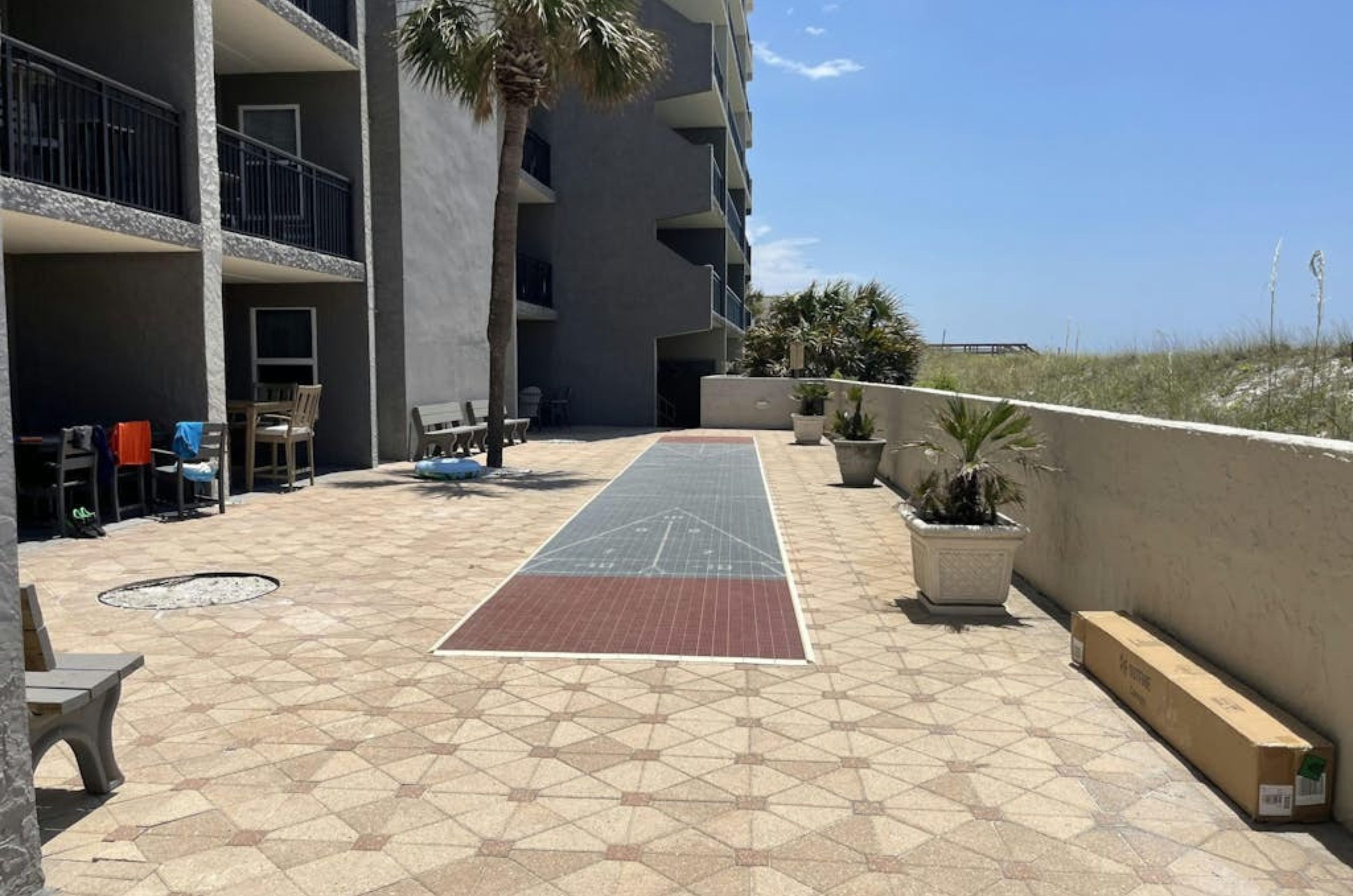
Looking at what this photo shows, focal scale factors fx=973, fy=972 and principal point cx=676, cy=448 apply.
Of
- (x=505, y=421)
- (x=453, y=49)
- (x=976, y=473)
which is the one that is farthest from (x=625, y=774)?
(x=505, y=421)

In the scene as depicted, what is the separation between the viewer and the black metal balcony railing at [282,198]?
13.4m

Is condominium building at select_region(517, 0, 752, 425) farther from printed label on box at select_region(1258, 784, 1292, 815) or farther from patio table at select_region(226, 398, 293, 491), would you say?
printed label on box at select_region(1258, 784, 1292, 815)

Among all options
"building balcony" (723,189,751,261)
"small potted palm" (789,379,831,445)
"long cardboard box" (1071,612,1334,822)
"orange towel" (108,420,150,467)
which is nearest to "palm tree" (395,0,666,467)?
"orange towel" (108,420,150,467)

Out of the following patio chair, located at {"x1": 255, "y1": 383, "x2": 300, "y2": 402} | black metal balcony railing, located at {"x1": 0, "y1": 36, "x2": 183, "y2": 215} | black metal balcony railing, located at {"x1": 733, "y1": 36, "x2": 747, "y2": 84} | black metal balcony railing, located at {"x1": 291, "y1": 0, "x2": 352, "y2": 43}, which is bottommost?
patio chair, located at {"x1": 255, "y1": 383, "x2": 300, "y2": 402}

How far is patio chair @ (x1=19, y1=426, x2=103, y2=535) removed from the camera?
9.38 meters

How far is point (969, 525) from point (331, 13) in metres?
13.5

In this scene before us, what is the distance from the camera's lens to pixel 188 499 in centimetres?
1165

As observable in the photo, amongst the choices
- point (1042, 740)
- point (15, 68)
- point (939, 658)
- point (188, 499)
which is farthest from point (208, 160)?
point (1042, 740)

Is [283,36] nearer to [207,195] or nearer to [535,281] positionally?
[207,195]

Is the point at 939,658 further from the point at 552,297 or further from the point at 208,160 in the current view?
the point at 552,297

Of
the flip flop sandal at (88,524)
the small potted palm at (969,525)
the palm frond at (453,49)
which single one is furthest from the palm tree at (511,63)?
the small potted palm at (969,525)

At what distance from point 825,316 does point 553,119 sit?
1017 cm

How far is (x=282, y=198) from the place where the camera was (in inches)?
563

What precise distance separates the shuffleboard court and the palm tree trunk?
13.2 ft
